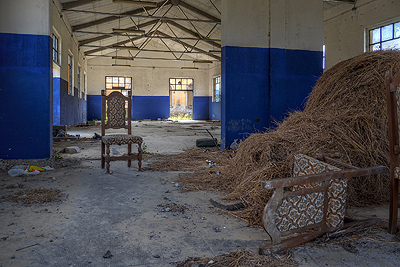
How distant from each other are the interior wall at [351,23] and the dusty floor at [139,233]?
25.7 feet

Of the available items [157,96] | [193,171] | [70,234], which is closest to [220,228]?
[70,234]

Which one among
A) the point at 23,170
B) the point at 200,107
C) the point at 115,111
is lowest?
the point at 23,170

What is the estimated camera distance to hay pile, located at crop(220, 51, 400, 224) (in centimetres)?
262

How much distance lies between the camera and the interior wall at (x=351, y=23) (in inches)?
326

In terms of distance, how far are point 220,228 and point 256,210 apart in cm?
37

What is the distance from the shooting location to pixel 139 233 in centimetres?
200

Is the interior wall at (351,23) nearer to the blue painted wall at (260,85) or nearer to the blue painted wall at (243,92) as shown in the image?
the blue painted wall at (260,85)

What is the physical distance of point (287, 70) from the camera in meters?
6.08

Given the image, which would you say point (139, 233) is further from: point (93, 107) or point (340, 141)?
point (93, 107)

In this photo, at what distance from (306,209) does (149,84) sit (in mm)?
18751

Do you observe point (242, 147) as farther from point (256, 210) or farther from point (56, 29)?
point (56, 29)

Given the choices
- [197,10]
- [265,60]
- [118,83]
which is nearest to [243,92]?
[265,60]

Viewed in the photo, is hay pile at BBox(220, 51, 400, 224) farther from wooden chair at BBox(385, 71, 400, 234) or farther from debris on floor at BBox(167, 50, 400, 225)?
wooden chair at BBox(385, 71, 400, 234)

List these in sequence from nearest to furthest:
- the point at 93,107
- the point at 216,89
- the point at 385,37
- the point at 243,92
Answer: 1. the point at 243,92
2. the point at 385,37
3. the point at 93,107
4. the point at 216,89
